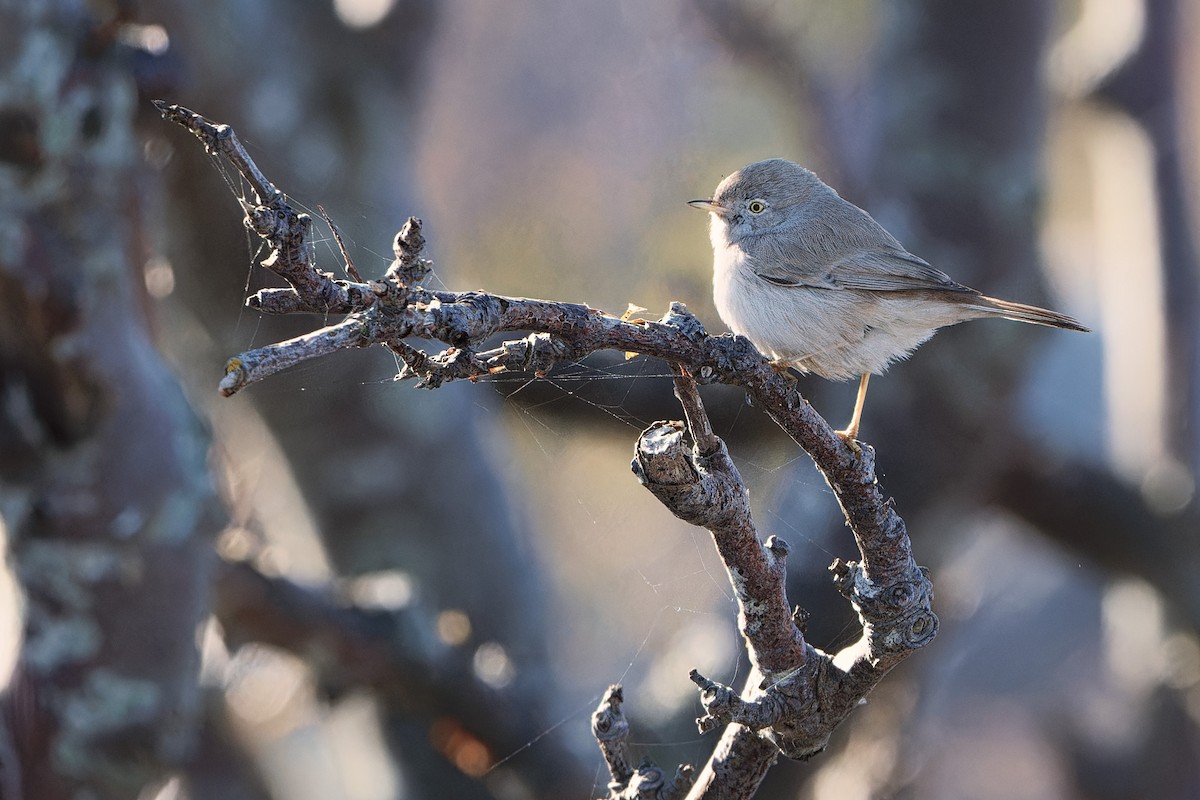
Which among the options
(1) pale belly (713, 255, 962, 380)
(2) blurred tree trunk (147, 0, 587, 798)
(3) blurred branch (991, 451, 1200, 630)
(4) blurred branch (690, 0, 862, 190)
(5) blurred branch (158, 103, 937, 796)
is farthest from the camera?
(4) blurred branch (690, 0, 862, 190)

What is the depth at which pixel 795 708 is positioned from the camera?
1.74 meters

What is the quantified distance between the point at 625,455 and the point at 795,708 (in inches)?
96.0

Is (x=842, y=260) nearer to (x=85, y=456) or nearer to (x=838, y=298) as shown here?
(x=838, y=298)

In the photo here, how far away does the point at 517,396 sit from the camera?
11.3 ft

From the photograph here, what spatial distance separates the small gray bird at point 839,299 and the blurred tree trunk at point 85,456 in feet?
5.49

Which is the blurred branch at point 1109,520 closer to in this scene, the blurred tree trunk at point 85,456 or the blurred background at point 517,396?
the blurred background at point 517,396

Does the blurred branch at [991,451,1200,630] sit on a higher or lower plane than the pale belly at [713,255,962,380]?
higher

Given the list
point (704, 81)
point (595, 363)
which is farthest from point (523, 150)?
point (595, 363)

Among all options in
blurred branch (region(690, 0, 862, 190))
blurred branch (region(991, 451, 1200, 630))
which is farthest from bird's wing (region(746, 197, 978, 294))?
blurred branch (region(991, 451, 1200, 630))

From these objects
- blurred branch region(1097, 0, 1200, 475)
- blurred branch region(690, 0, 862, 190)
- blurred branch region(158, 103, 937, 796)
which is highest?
blurred branch region(690, 0, 862, 190)

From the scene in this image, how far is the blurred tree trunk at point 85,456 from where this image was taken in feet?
9.22

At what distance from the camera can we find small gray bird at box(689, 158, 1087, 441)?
247 cm

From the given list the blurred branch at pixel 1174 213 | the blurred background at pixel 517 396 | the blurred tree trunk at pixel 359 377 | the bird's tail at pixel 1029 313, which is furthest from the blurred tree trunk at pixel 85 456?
the blurred branch at pixel 1174 213

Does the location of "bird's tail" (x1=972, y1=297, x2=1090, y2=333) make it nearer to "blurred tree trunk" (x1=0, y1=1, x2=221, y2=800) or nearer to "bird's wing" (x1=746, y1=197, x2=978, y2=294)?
"bird's wing" (x1=746, y1=197, x2=978, y2=294)
